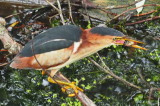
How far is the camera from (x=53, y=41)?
8.72 feet

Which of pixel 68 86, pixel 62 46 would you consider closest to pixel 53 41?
pixel 62 46

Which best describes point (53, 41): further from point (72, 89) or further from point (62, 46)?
point (72, 89)

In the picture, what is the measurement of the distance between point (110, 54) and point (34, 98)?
51.0 inches

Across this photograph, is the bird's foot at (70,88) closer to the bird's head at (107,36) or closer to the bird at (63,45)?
the bird at (63,45)

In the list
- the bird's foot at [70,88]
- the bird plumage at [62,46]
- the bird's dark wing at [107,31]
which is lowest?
the bird's foot at [70,88]

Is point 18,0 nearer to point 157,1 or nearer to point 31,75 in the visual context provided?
point 31,75

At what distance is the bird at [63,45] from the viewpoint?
2.65 meters

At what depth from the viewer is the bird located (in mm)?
2652

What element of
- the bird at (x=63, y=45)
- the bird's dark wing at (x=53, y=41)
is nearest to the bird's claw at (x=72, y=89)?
the bird at (x=63, y=45)

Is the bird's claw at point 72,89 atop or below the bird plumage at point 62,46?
below

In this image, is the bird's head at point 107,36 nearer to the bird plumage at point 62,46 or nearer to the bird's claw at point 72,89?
the bird plumage at point 62,46

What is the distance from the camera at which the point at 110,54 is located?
4027mm

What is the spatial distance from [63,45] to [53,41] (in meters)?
0.10

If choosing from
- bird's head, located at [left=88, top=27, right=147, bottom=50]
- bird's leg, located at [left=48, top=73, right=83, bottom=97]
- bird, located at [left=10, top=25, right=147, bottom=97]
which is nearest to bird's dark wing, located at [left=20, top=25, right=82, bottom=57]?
bird, located at [left=10, top=25, right=147, bottom=97]
